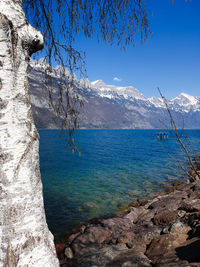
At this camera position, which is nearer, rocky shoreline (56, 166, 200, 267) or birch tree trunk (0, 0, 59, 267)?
birch tree trunk (0, 0, 59, 267)

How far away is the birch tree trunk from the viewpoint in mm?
1141

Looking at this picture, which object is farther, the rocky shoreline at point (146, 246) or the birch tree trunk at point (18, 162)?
the rocky shoreline at point (146, 246)

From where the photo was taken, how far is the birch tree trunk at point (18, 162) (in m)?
1.14

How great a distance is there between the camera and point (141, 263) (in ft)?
12.5

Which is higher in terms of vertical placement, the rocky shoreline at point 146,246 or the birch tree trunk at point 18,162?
the birch tree trunk at point 18,162

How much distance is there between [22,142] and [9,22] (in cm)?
81

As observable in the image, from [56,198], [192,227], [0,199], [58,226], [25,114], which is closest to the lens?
[0,199]

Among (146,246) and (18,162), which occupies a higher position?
(18,162)

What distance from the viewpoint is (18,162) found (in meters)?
1.20

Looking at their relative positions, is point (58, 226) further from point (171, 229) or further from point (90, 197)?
point (171, 229)

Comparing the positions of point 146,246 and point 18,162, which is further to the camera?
point 146,246

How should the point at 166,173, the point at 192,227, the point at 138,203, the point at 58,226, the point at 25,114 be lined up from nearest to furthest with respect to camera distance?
1. the point at 25,114
2. the point at 192,227
3. the point at 58,226
4. the point at 138,203
5. the point at 166,173

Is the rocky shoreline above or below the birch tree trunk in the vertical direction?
below

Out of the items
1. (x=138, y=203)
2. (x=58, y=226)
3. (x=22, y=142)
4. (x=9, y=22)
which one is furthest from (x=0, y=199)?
(x=138, y=203)
